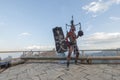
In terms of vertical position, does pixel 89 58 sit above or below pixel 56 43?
below

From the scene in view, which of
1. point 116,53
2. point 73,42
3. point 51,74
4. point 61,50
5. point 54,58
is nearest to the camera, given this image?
point 51,74

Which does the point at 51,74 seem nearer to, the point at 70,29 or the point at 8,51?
the point at 70,29

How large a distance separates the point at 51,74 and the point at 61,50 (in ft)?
14.4

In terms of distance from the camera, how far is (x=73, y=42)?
1012 cm

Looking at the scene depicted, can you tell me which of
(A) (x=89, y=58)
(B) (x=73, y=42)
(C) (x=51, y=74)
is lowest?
(C) (x=51, y=74)

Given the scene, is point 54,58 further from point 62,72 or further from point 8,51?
point 8,51

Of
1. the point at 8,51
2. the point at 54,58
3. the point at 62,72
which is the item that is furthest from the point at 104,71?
the point at 8,51

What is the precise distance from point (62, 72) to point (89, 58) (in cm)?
286

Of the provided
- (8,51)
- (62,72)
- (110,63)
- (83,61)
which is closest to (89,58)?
(83,61)

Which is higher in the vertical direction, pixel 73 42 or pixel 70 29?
pixel 70 29

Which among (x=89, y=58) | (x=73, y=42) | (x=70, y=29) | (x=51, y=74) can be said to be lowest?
(x=51, y=74)

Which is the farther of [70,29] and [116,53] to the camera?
[116,53]

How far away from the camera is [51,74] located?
337 inches

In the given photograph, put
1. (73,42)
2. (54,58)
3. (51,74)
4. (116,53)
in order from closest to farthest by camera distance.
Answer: (51,74) < (73,42) < (116,53) < (54,58)
